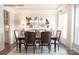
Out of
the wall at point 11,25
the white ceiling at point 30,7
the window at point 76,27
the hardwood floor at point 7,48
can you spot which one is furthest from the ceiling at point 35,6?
the hardwood floor at point 7,48

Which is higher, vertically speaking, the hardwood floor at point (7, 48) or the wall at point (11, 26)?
the wall at point (11, 26)

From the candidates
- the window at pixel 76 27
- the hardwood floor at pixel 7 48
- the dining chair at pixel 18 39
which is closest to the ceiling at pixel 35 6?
the window at pixel 76 27

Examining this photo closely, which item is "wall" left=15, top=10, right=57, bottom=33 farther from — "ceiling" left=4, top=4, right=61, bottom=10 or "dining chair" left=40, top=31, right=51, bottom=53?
"dining chair" left=40, top=31, right=51, bottom=53

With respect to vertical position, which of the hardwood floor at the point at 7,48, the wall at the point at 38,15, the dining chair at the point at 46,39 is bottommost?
the hardwood floor at the point at 7,48

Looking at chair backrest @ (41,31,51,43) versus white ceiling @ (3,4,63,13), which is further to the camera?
chair backrest @ (41,31,51,43)

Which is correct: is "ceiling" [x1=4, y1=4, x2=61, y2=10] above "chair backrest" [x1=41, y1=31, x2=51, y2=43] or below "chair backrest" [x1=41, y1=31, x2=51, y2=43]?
above

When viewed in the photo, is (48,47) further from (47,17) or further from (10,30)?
(10,30)

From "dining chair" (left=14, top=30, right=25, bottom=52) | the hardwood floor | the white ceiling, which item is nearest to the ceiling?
the white ceiling

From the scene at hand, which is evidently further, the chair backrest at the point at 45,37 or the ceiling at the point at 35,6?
the chair backrest at the point at 45,37

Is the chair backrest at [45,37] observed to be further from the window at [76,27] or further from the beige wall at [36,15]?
the window at [76,27]
